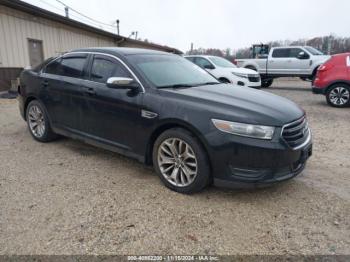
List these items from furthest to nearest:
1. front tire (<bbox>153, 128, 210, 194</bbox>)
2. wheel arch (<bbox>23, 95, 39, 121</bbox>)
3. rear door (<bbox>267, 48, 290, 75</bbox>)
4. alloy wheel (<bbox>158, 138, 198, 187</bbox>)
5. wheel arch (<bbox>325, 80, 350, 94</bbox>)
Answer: rear door (<bbox>267, 48, 290, 75</bbox>) < wheel arch (<bbox>325, 80, 350, 94</bbox>) < wheel arch (<bbox>23, 95, 39, 121</bbox>) < alloy wheel (<bbox>158, 138, 198, 187</bbox>) < front tire (<bbox>153, 128, 210, 194</bbox>)

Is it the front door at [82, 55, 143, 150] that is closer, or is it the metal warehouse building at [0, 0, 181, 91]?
the front door at [82, 55, 143, 150]

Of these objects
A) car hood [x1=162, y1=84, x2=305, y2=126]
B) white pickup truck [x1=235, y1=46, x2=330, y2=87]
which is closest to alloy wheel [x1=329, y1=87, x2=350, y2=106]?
→ white pickup truck [x1=235, y1=46, x2=330, y2=87]

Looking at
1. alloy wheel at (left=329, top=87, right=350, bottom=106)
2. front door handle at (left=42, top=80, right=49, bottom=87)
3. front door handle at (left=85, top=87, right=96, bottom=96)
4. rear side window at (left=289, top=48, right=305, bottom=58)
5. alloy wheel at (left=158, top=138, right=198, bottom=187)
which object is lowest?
alloy wheel at (left=158, top=138, right=198, bottom=187)

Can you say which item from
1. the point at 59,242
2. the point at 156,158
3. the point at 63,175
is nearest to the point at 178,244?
the point at 59,242

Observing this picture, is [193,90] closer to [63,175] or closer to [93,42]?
[63,175]

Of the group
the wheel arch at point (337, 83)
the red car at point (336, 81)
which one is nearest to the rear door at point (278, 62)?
the red car at point (336, 81)

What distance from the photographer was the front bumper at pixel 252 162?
2.89 m

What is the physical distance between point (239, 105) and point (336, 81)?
6993 mm

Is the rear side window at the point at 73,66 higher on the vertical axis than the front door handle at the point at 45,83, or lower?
higher

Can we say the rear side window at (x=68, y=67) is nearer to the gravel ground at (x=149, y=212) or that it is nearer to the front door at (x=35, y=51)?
the gravel ground at (x=149, y=212)

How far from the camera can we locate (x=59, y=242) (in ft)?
8.19

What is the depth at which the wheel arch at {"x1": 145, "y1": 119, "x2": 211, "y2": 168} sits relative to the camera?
3.11 meters

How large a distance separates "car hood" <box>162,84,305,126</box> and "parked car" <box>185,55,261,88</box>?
6.97 meters

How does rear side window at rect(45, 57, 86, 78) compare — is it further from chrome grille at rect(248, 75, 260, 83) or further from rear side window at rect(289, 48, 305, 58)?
rear side window at rect(289, 48, 305, 58)
